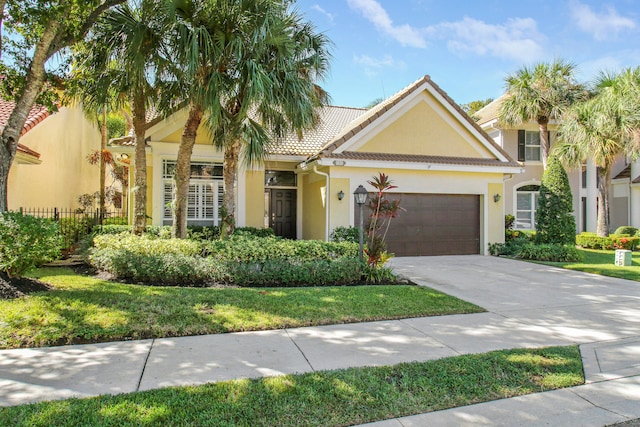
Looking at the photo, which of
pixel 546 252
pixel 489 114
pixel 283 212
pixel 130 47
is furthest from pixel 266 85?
pixel 489 114

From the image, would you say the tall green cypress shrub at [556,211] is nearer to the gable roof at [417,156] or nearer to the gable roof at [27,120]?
the gable roof at [417,156]

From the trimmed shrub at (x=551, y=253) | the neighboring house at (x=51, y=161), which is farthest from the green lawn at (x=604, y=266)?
the neighboring house at (x=51, y=161)

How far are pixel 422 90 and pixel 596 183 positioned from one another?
45.0ft

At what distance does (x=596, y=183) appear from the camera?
20156 mm

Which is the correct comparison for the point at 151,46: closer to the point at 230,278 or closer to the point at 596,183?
the point at 230,278

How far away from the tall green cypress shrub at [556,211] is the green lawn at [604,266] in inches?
44.8

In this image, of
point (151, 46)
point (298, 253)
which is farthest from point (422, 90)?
point (151, 46)

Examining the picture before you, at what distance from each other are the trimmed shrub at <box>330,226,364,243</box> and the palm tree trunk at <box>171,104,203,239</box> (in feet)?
15.6

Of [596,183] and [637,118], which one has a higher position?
[637,118]

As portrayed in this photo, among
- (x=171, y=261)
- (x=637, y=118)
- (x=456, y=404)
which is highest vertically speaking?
(x=637, y=118)

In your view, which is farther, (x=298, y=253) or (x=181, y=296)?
(x=298, y=253)

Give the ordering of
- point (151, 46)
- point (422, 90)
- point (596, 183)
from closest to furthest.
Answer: point (151, 46), point (422, 90), point (596, 183)

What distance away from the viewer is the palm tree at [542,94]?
58.2 feet

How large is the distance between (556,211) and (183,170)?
44.5ft
